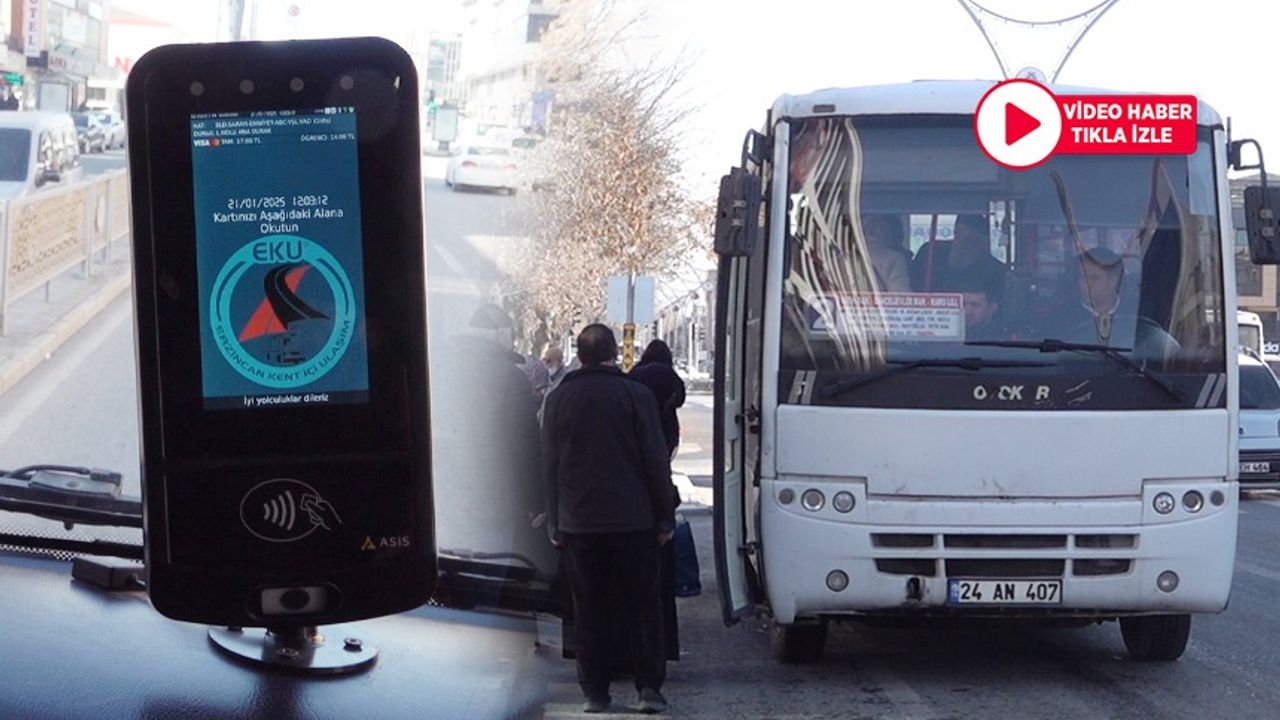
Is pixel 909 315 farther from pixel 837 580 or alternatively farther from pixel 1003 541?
pixel 837 580

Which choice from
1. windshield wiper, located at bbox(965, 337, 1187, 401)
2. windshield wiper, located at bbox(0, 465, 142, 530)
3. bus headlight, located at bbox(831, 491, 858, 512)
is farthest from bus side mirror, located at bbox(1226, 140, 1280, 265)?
windshield wiper, located at bbox(0, 465, 142, 530)

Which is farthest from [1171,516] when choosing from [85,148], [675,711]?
[85,148]

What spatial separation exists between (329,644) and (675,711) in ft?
16.4

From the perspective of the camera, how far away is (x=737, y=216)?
24.3ft

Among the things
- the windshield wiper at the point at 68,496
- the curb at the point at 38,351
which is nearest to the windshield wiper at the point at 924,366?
the windshield wiper at the point at 68,496

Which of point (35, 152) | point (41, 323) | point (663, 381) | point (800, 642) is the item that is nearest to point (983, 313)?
point (800, 642)

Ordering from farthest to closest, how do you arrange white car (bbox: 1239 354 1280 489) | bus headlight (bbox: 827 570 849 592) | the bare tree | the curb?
white car (bbox: 1239 354 1280 489)
bus headlight (bbox: 827 570 849 592)
the bare tree
the curb

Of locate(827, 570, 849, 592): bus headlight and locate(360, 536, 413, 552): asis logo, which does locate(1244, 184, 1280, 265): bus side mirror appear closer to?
locate(827, 570, 849, 592): bus headlight

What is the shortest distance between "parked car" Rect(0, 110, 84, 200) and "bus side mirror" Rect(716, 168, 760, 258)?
523cm

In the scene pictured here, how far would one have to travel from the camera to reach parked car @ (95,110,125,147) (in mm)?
2047

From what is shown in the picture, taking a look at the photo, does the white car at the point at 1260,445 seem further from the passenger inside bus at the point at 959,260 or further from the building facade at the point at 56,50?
the building facade at the point at 56,50

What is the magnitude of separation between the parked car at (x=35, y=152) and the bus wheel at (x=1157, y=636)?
700 centimetres

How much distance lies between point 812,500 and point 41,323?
5.46 metres

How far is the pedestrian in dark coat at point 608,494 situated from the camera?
6.61 meters
